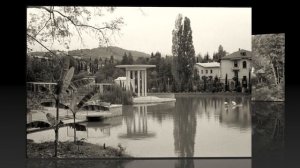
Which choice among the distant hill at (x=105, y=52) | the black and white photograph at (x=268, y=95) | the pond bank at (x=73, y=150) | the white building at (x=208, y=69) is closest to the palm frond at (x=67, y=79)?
the distant hill at (x=105, y=52)

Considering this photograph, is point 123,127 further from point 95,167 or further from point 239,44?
point 239,44

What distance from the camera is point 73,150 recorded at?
18.9 ft

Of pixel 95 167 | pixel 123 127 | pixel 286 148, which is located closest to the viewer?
pixel 95 167

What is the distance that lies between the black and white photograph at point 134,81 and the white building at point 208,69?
0.01 metres

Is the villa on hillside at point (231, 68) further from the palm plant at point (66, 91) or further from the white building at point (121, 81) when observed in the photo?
the palm plant at point (66, 91)

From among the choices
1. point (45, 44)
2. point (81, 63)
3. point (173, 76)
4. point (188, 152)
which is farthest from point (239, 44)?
point (45, 44)

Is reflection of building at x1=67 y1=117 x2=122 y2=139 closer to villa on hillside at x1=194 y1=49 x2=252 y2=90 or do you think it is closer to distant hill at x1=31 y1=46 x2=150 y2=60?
distant hill at x1=31 y1=46 x2=150 y2=60

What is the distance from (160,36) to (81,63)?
3.29 feet

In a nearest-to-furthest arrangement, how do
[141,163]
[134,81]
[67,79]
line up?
[141,163] → [67,79] → [134,81]

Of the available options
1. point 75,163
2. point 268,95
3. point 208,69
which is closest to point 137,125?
point 75,163

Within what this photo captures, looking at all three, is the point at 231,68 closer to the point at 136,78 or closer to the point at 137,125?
the point at 136,78

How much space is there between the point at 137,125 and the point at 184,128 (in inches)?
22.1

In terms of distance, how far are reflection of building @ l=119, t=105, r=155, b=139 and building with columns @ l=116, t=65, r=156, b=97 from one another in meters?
0.24

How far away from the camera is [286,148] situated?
6.23m
